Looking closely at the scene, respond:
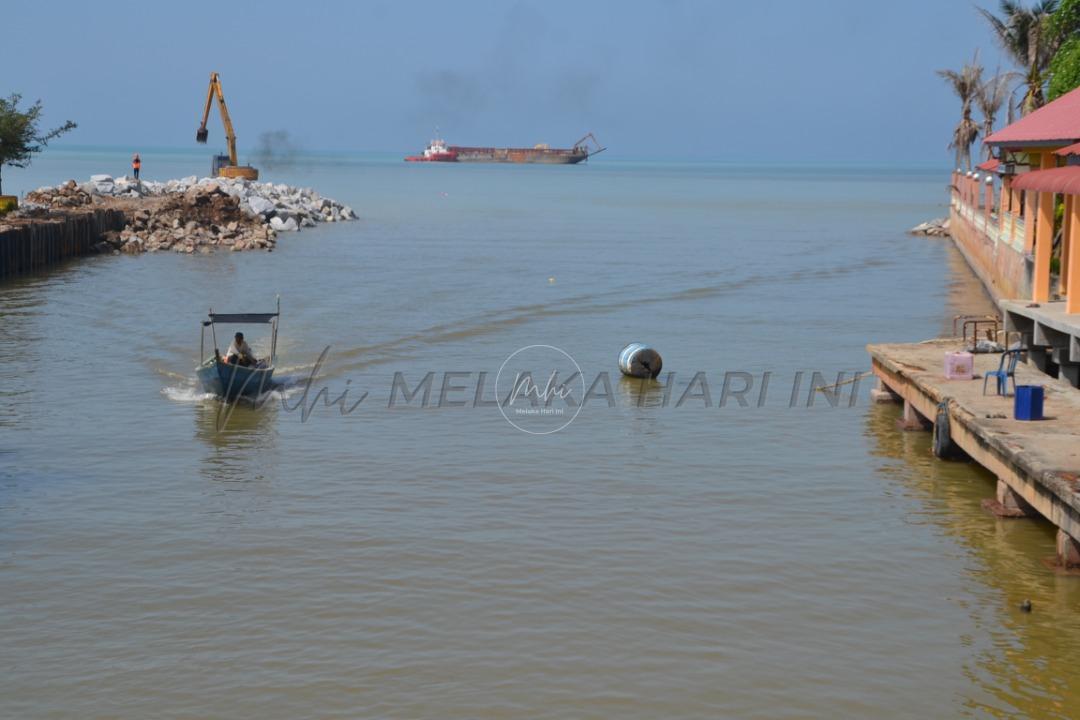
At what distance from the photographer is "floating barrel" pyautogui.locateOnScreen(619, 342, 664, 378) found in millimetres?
26156

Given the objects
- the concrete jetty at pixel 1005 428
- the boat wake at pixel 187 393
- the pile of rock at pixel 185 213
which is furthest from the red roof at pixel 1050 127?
the pile of rock at pixel 185 213

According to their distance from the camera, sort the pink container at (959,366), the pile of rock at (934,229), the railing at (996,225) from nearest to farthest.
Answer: the pink container at (959,366), the railing at (996,225), the pile of rock at (934,229)

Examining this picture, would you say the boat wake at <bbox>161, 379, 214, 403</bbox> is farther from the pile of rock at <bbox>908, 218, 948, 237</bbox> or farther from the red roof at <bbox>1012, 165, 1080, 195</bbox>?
the pile of rock at <bbox>908, 218, 948, 237</bbox>

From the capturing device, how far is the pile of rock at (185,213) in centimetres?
5675

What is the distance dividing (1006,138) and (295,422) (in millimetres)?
16600

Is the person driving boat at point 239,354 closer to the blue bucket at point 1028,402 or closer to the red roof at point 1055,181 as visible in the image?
the blue bucket at point 1028,402

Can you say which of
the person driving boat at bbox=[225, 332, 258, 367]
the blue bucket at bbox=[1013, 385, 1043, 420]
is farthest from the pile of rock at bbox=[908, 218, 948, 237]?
the blue bucket at bbox=[1013, 385, 1043, 420]

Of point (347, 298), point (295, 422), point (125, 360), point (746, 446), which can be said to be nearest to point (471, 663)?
point (746, 446)

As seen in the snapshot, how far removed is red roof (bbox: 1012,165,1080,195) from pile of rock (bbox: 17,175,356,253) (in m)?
39.4

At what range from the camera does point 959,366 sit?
20031mm

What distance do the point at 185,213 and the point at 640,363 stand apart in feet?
131

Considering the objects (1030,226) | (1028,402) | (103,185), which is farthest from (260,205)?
(1028,402)

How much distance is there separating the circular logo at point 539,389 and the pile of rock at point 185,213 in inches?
1214

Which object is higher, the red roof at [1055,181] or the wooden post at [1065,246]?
the red roof at [1055,181]
